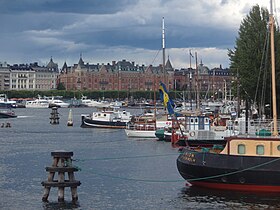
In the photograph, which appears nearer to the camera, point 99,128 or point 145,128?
point 145,128

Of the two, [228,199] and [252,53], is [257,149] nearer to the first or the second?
[228,199]

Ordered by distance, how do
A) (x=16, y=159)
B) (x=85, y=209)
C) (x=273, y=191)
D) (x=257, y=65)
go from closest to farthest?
1. (x=85, y=209)
2. (x=273, y=191)
3. (x=16, y=159)
4. (x=257, y=65)

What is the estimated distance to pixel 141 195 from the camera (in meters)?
43.1

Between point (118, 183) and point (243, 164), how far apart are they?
1092cm

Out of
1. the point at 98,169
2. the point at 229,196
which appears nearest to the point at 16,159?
the point at 98,169

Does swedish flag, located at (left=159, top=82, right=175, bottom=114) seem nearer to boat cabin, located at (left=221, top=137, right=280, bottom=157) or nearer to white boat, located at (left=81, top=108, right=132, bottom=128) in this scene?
boat cabin, located at (left=221, top=137, right=280, bottom=157)

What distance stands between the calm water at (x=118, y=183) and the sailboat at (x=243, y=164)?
2.40 ft

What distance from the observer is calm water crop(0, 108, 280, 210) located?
3994 cm

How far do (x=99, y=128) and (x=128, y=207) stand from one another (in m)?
82.3

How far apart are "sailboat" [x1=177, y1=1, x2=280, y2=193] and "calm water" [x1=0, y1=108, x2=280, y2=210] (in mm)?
732

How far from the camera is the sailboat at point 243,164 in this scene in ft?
134

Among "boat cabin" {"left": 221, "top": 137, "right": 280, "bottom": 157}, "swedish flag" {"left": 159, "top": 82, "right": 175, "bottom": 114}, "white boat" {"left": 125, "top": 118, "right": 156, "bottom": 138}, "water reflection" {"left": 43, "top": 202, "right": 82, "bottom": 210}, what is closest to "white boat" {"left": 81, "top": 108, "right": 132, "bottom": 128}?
"white boat" {"left": 125, "top": 118, "right": 156, "bottom": 138}

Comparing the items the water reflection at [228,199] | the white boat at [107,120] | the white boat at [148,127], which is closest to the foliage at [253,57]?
the white boat at [148,127]

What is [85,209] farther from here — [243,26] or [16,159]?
[243,26]
